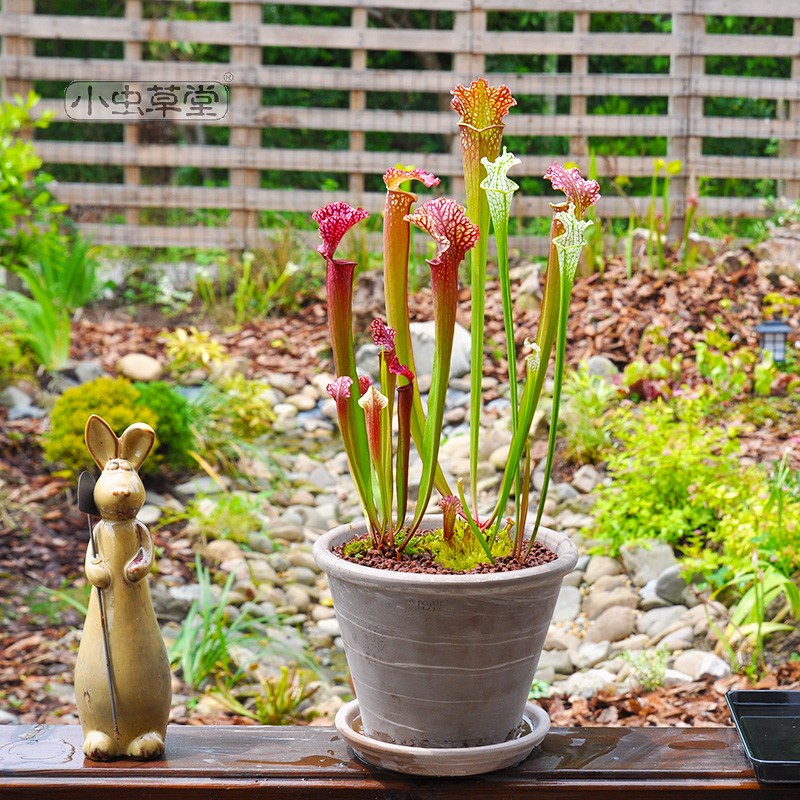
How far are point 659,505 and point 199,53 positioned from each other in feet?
20.7

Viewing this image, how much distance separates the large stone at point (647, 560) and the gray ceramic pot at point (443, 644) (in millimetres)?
1745

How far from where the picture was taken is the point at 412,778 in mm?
1061

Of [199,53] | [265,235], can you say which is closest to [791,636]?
[265,235]

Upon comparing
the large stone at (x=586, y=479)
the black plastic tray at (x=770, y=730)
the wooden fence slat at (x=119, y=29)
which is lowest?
the large stone at (x=586, y=479)

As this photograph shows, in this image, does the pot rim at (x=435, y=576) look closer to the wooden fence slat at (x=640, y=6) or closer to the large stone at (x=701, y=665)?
the large stone at (x=701, y=665)

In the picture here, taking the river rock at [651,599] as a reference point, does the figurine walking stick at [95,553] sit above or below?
above

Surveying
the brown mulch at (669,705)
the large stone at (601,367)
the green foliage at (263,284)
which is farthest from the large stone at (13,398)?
the brown mulch at (669,705)

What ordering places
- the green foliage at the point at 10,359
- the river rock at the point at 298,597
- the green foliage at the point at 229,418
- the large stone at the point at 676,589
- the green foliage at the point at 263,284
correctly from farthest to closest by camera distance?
1. the green foliage at the point at 263,284
2. the green foliage at the point at 10,359
3. the green foliage at the point at 229,418
4. the river rock at the point at 298,597
5. the large stone at the point at 676,589

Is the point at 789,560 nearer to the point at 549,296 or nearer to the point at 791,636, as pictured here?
the point at 791,636

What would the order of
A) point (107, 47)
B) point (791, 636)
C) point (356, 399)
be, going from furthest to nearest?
point (107, 47), point (791, 636), point (356, 399)

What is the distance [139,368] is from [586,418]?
1.94 meters

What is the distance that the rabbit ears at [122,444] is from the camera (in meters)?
1.09

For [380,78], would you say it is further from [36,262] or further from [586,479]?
[586,479]

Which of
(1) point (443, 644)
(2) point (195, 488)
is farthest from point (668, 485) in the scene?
(1) point (443, 644)
